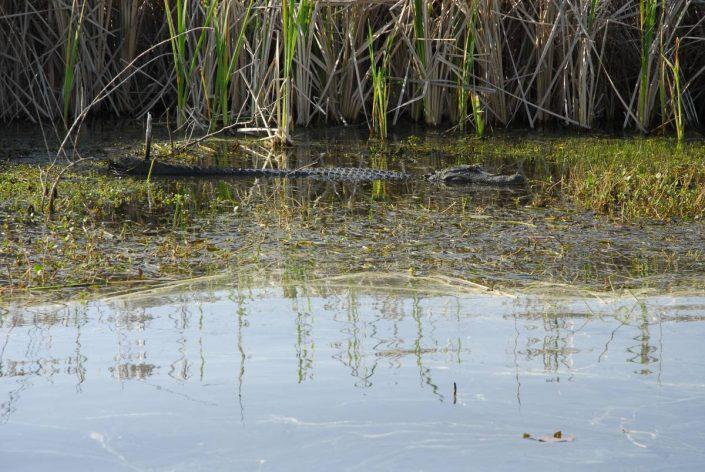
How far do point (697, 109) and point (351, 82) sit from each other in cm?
330

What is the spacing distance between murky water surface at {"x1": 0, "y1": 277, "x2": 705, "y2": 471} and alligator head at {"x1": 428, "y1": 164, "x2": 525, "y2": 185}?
279cm

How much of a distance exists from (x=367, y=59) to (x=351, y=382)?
19.9 feet

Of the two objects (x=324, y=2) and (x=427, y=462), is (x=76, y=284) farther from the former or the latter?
(x=324, y=2)

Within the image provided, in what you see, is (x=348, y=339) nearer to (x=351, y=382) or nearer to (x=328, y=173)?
(x=351, y=382)

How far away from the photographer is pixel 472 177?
639 cm

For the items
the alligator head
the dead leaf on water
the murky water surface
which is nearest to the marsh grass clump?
the alligator head

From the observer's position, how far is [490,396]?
2639mm

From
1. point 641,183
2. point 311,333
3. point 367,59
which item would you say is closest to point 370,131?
point 367,59

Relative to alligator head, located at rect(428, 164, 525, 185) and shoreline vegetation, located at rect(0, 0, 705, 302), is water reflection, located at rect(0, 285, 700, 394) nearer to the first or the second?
shoreline vegetation, located at rect(0, 0, 705, 302)

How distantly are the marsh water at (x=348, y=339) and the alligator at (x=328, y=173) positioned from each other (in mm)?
851

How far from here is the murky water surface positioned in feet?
7.59

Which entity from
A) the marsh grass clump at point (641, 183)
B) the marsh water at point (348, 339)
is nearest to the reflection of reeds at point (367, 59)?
the marsh grass clump at point (641, 183)

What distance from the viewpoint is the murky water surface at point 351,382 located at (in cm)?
231

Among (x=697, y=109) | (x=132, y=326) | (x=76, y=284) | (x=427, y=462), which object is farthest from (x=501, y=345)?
(x=697, y=109)
